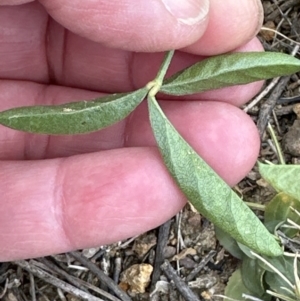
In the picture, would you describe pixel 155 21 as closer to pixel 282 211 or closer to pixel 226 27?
pixel 226 27

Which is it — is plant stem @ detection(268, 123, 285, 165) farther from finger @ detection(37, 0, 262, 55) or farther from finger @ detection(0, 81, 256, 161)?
finger @ detection(37, 0, 262, 55)

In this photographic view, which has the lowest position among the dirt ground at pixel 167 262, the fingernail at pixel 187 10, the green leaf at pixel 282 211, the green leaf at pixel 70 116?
the dirt ground at pixel 167 262

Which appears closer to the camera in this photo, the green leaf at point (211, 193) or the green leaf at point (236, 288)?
the green leaf at point (211, 193)

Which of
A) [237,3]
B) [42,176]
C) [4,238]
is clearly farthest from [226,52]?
[4,238]

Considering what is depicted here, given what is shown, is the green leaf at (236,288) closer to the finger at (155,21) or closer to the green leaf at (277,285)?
the green leaf at (277,285)

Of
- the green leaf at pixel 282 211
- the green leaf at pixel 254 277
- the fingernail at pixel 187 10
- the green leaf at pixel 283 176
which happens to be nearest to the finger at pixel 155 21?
the fingernail at pixel 187 10

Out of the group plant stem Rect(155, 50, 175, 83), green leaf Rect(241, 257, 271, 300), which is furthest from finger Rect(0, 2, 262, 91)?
green leaf Rect(241, 257, 271, 300)

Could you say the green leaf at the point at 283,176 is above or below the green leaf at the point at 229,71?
below

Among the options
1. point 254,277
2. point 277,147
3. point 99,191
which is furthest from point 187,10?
point 254,277
